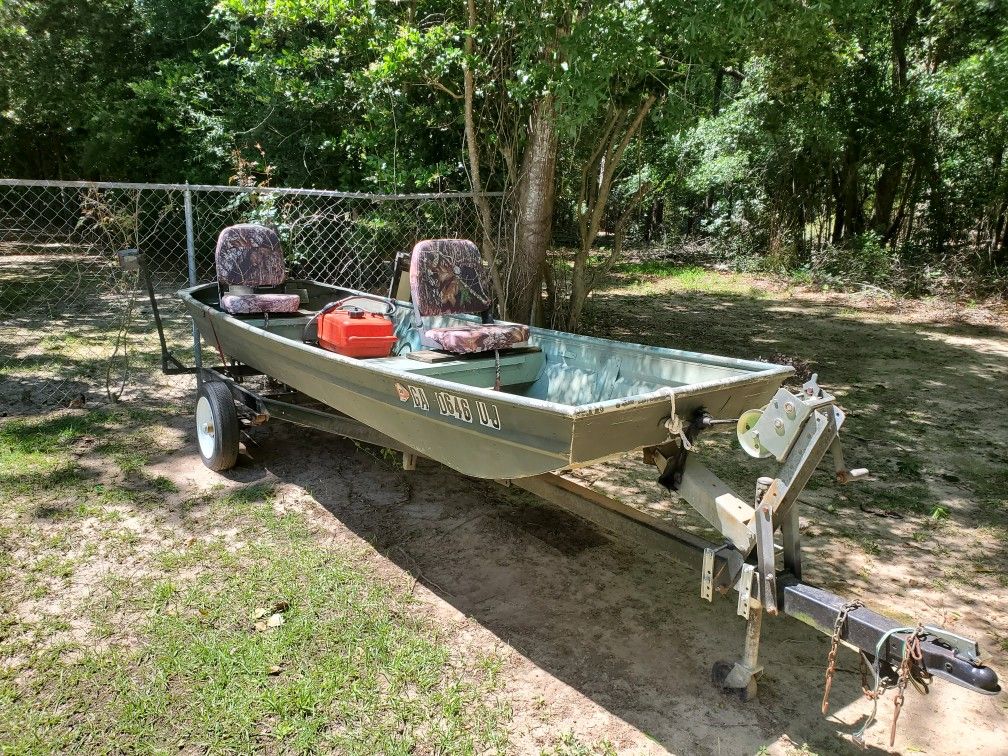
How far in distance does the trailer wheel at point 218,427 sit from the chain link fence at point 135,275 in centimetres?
148

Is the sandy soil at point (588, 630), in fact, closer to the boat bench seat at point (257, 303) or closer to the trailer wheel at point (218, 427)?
the trailer wheel at point (218, 427)

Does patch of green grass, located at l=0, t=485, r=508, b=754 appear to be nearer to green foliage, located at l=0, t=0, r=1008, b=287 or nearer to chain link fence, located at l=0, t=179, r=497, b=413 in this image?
chain link fence, located at l=0, t=179, r=497, b=413

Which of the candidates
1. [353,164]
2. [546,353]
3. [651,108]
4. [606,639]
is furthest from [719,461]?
[353,164]

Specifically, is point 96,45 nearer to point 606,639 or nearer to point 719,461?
point 719,461

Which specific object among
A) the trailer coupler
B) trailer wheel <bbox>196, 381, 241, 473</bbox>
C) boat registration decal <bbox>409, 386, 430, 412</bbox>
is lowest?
trailer wheel <bbox>196, 381, 241, 473</bbox>

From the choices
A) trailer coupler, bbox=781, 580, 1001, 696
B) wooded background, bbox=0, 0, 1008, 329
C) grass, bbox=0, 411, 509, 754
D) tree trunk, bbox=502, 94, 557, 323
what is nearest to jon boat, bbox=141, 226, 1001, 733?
trailer coupler, bbox=781, 580, 1001, 696

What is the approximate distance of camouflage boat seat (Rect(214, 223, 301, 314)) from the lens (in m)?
5.36

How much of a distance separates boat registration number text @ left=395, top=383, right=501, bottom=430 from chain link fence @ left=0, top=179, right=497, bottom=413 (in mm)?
3306

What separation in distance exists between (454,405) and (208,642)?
1.41m

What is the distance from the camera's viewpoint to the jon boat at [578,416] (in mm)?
2473

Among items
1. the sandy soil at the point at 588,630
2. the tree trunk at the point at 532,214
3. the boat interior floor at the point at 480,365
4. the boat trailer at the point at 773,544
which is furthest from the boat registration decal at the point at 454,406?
the tree trunk at the point at 532,214

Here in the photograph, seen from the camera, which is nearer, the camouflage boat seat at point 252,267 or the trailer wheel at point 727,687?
the trailer wheel at point 727,687

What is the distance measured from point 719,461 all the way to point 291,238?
18.8 feet

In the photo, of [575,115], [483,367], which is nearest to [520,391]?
[483,367]
